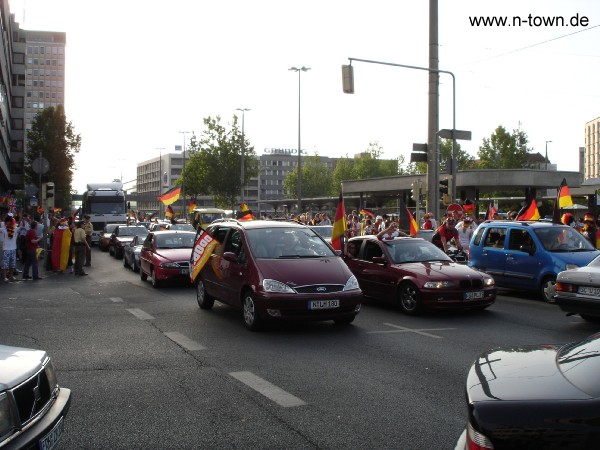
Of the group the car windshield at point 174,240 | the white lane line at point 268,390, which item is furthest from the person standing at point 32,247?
the white lane line at point 268,390

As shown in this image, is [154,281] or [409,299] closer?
[409,299]

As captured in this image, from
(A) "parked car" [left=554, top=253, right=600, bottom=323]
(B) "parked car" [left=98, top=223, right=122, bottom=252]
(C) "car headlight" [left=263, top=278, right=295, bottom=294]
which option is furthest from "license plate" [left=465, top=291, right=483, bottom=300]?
(B) "parked car" [left=98, top=223, right=122, bottom=252]

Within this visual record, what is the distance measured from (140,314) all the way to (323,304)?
4.03m

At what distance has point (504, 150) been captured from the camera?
8775 cm

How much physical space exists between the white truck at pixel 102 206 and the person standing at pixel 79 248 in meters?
18.3

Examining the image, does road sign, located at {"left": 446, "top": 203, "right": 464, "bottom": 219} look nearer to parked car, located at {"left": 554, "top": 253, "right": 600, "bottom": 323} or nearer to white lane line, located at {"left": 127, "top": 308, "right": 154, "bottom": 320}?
parked car, located at {"left": 554, "top": 253, "right": 600, "bottom": 323}

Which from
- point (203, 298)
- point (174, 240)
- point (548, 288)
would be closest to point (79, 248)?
point (174, 240)

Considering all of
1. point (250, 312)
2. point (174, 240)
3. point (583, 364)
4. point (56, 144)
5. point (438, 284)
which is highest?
point (56, 144)

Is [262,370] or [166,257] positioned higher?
[166,257]

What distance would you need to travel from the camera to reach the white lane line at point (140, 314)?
1134 cm

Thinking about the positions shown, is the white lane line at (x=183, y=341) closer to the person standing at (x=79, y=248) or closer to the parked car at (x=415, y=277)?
the parked car at (x=415, y=277)

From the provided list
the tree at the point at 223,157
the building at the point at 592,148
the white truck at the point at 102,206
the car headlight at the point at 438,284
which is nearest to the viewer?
the car headlight at the point at 438,284

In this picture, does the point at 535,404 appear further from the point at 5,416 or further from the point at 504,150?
the point at 504,150

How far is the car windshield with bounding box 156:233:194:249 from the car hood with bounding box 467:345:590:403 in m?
15.1
